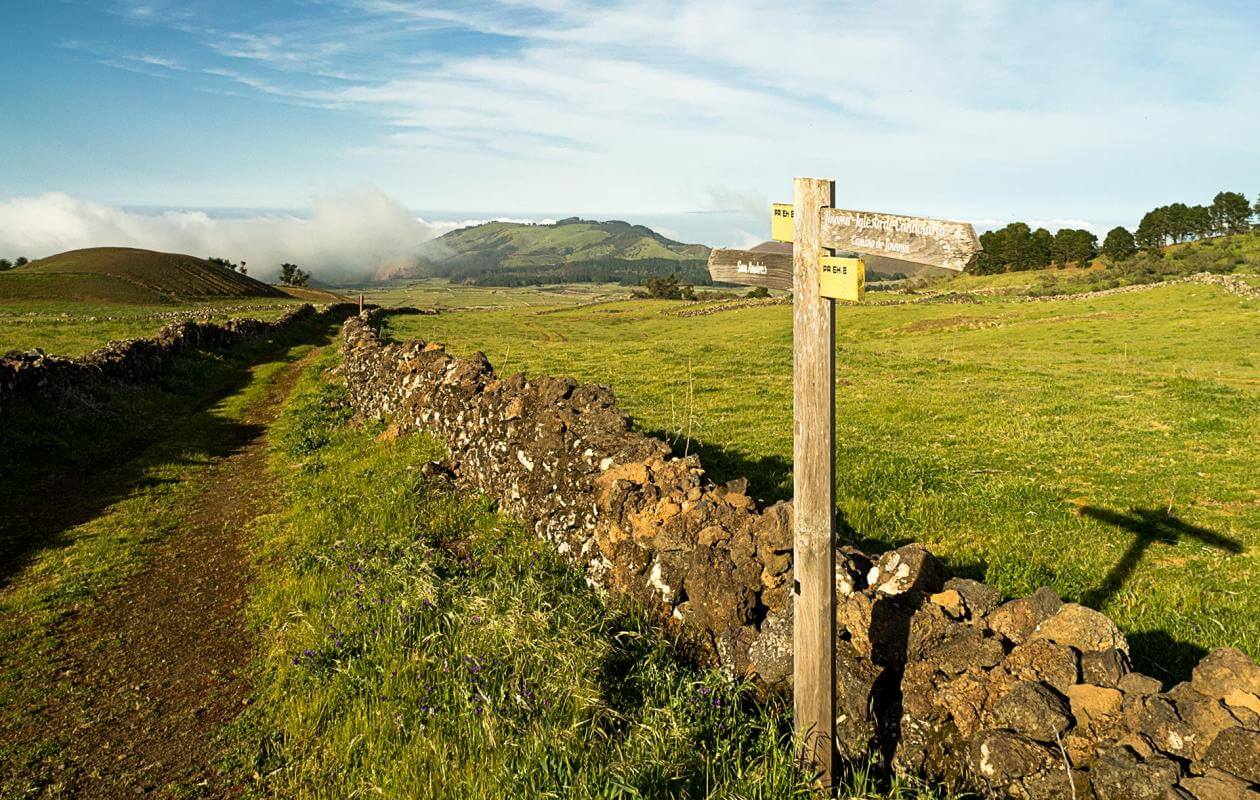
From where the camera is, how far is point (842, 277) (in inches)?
186

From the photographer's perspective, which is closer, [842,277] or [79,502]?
[842,277]

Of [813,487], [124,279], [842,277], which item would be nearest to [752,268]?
[842,277]

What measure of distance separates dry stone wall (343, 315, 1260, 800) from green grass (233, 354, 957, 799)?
422mm

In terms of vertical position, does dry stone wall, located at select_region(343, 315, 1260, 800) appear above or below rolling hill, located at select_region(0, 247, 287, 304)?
below

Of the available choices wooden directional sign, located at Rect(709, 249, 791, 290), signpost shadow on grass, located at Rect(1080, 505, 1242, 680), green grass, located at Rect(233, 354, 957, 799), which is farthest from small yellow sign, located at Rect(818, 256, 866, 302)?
signpost shadow on grass, located at Rect(1080, 505, 1242, 680)

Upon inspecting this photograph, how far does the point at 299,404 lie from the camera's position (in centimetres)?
2139

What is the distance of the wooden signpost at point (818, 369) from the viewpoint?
471cm

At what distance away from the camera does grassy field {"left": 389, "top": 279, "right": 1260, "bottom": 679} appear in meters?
8.83

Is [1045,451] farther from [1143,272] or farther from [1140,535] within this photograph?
[1143,272]

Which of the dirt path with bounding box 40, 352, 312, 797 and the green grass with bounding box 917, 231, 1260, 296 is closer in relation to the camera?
the dirt path with bounding box 40, 352, 312, 797

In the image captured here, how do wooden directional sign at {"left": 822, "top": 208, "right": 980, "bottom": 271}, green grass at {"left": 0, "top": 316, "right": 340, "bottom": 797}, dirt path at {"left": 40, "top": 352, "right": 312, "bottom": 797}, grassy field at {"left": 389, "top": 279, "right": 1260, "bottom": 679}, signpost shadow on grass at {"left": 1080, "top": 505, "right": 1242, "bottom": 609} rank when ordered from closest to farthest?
wooden directional sign at {"left": 822, "top": 208, "right": 980, "bottom": 271}
dirt path at {"left": 40, "top": 352, "right": 312, "bottom": 797}
green grass at {"left": 0, "top": 316, "right": 340, "bottom": 797}
signpost shadow on grass at {"left": 1080, "top": 505, "right": 1242, "bottom": 609}
grassy field at {"left": 389, "top": 279, "right": 1260, "bottom": 679}

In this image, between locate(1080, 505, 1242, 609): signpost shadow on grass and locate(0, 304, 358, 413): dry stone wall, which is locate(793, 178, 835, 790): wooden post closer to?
locate(1080, 505, 1242, 609): signpost shadow on grass

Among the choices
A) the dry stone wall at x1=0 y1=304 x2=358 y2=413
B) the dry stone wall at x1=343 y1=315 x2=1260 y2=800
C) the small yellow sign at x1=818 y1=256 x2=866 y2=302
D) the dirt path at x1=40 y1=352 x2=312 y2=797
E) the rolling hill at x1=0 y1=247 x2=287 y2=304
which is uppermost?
the rolling hill at x1=0 y1=247 x2=287 y2=304

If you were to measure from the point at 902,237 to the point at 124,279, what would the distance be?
373ft
